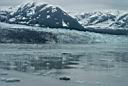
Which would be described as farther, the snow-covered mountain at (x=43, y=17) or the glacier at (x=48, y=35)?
the snow-covered mountain at (x=43, y=17)

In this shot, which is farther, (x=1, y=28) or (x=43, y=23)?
(x=43, y=23)

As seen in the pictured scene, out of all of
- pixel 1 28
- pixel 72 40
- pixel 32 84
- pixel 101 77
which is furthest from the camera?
pixel 72 40

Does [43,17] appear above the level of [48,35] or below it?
above

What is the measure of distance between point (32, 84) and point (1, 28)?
287ft

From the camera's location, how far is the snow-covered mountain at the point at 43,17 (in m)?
146

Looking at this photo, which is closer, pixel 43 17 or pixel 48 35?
pixel 48 35

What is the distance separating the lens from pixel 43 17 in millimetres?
150500

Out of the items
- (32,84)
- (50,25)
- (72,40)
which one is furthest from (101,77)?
(50,25)

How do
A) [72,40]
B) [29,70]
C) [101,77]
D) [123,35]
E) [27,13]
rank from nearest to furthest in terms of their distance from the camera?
[101,77], [29,70], [72,40], [27,13], [123,35]

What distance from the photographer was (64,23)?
15075 cm

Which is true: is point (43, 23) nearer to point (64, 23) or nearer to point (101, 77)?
point (64, 23)

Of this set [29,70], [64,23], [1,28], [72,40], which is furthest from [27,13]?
[29,70]

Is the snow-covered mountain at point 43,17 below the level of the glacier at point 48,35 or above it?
above

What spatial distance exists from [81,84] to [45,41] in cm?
7958
